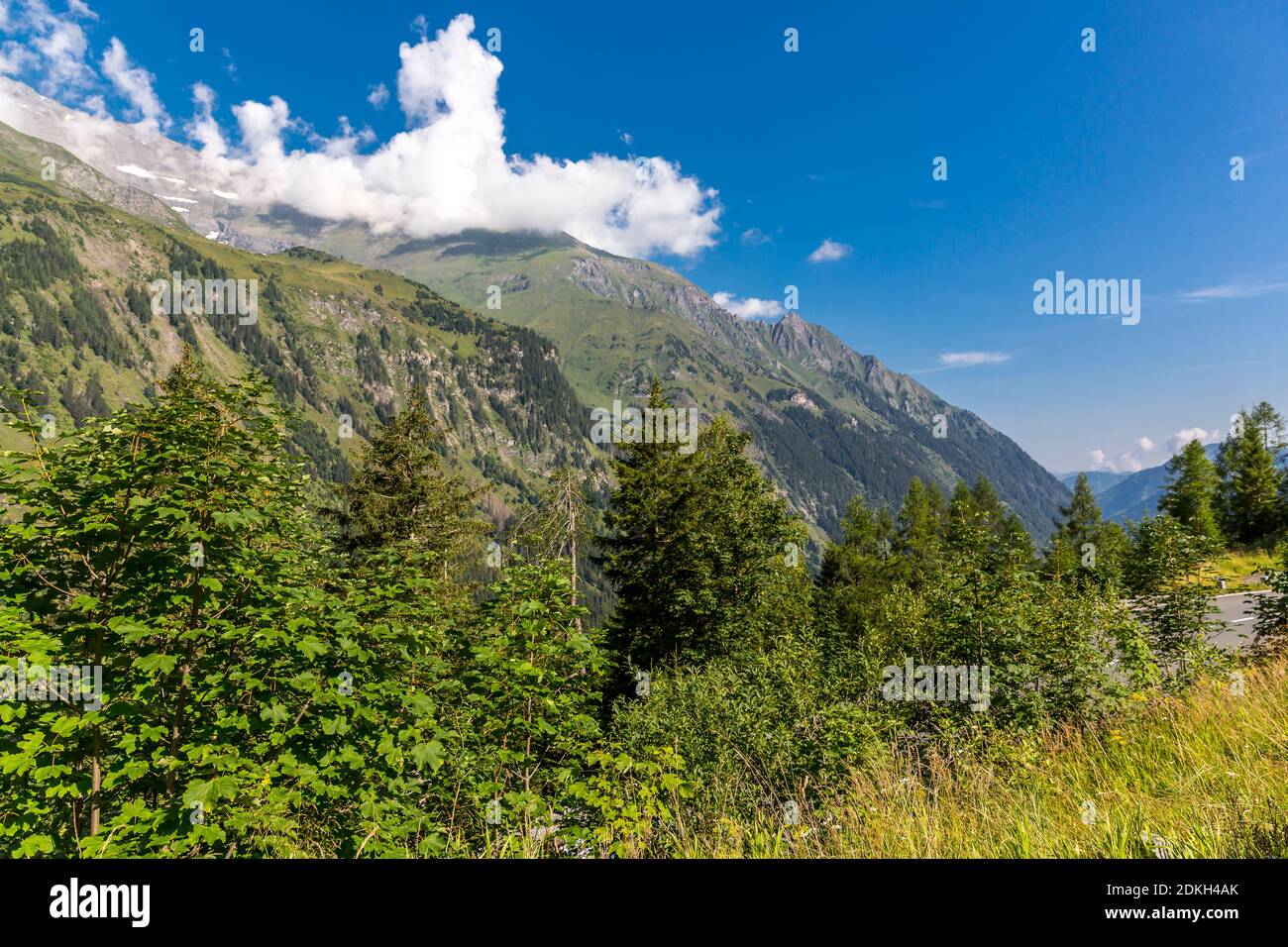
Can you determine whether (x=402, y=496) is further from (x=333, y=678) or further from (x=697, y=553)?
(x=333, y=678)

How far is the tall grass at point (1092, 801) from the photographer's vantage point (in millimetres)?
3615

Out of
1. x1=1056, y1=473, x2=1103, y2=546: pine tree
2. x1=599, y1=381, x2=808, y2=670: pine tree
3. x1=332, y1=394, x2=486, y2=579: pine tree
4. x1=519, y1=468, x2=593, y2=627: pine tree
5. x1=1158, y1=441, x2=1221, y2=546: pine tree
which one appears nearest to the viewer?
x1=332, y1=394, x2=486, y2=579: pine tree

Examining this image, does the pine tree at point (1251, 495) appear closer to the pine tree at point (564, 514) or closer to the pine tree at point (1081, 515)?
the pine tree at point (1081, 515)

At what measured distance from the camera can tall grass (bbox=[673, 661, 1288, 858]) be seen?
3615 mm

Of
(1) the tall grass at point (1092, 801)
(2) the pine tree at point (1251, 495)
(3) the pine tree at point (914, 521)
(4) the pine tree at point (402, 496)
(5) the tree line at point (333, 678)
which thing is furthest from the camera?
(3) the pine tree at point (914, 521)

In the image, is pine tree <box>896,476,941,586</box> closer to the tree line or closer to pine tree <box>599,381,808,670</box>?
pine tree <box>599,381,808,670</box>

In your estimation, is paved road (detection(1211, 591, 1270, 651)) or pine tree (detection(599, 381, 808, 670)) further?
pine tree (detection(599, 381, 808, 670))

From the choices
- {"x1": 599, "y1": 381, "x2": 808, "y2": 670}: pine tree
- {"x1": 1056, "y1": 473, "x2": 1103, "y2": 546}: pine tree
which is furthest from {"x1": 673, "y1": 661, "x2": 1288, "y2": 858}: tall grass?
{"x1": 1056, "y1": 473, "x2": 1103, "y2": 546}: pine tree

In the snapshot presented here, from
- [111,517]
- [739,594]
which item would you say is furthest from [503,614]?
[739,594]

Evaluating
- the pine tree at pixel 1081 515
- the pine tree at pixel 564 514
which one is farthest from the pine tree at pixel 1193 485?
the pine tree at pixel 564 514

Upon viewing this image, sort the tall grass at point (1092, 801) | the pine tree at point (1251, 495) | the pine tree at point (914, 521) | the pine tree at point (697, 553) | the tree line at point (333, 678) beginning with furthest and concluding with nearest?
1. the pine tree at point (914, 521)
2. the pine tree at point (1251, 495)
3. the pine tree at point (697, 553)
4. the tree line at point (333, 678)
5. the tall grass at point (1092, 801)

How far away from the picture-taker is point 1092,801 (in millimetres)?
4289
